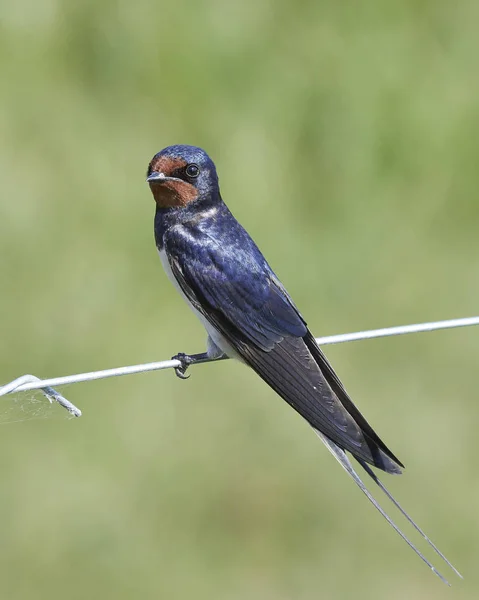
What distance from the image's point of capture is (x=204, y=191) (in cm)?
264

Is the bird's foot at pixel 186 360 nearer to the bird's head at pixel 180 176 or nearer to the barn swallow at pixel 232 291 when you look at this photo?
the barn swallow at pixel 232 291

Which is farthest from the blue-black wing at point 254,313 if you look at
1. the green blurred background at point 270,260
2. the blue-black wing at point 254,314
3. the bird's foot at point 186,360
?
the green blurred background at point 270,260

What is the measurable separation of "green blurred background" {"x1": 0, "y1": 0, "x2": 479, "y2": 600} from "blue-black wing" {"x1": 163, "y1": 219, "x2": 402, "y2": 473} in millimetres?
592

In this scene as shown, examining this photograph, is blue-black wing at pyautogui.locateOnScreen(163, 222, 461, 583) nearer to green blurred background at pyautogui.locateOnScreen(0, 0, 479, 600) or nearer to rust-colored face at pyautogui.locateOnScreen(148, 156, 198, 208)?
rust-colored face at pyautogui.locateOnScreen(148, 156, 198, 208)

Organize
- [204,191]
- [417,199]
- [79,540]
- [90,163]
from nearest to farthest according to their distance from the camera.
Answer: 1. [204,191]
2. [79,540]
3. [90,163]
4. [417,199]

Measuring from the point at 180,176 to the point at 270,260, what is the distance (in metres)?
1.71

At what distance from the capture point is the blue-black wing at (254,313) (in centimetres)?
249

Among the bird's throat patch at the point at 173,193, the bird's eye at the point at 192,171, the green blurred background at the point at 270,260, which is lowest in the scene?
the green blurred background at the point at 270,260

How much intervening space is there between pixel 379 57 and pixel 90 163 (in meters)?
1.37

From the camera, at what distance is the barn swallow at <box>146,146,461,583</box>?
98.1 inches

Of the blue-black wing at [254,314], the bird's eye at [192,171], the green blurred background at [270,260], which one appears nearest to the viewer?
the blue-black wing at [254,314]

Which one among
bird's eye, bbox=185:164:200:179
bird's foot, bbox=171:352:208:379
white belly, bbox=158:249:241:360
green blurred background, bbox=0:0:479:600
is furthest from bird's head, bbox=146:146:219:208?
green blurred background, bbox=0:0:479:600

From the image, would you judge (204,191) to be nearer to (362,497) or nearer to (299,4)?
(362,497)

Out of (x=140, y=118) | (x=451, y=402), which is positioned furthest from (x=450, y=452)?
(x=140, y=118)
